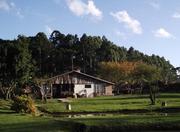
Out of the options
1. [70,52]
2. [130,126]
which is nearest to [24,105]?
[130,126]

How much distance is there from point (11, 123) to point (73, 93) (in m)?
52.5

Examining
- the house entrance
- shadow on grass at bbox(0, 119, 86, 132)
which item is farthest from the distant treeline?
shadow on grass at bbox(0, 119, 86, 132)

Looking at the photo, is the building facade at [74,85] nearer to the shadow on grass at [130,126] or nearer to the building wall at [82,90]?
the building wall at [82,90]

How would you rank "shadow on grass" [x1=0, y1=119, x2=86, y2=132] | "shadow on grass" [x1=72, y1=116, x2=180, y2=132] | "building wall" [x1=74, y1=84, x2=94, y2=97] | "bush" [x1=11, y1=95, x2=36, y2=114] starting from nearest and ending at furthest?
"shadow on grass" [x1=0, y1=119, x2=86, y2=132] < "shadow on grass" [x1=72, y1=116, x2=180, y2=132] < "bush" [x1=11, y1=95, x2=36, y2=114] < "building wall" [x1=74, y1=84, x2=94, y2=97]

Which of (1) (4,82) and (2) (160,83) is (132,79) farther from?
(1) (4,82)

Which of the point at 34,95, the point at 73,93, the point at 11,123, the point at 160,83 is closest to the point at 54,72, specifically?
the point at 160,83

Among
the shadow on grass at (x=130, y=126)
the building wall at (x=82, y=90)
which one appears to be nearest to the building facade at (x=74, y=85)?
the building wall at (x=82, y=90)

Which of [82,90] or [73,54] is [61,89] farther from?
[73,54]

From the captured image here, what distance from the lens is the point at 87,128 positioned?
26.5 metres

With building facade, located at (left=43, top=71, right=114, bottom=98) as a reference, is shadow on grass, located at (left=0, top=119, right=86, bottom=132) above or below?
below

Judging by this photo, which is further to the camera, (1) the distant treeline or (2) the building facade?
(1) the distant treeline

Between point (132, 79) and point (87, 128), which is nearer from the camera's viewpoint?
point (87, 128)

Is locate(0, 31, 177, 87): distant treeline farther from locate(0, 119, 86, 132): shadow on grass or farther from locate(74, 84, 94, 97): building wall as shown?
locate(0, 119, 86, 132): shadow on grass

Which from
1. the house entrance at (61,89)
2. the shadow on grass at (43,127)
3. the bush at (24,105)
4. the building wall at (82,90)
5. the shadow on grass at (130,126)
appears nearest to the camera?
the shadow on grass at (43,127)
